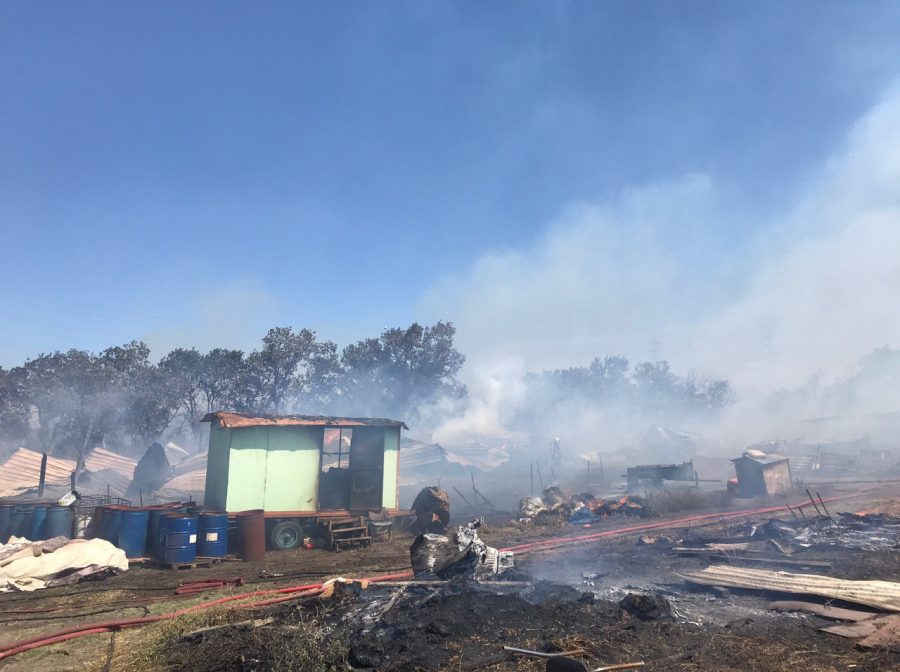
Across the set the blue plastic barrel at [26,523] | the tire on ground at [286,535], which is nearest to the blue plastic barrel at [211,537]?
the tire on ground at [286,535]

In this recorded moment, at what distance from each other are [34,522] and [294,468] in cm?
706

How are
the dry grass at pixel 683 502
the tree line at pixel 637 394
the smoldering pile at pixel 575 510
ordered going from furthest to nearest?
the tree line at pixel 637 394
the dry grass at pixel 683 502
the smoldering pile at pixel 575 510

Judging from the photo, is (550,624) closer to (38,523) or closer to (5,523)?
(38,523)

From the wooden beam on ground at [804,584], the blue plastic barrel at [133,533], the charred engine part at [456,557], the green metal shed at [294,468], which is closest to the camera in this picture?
the wooden beam on ground at [804,584]

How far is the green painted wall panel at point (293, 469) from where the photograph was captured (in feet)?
56.7

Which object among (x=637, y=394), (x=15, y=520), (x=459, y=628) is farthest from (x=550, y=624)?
(x=637, y=394)

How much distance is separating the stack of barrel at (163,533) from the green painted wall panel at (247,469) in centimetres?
225

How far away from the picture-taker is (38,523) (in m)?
14.5

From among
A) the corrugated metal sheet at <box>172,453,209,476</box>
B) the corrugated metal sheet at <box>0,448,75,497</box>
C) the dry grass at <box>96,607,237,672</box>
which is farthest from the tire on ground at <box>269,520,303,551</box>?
the corrugated metal sheet at <box>172,453,209,476</box>

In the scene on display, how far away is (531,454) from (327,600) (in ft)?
161

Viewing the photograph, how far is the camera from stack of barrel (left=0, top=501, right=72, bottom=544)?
47.3 ft

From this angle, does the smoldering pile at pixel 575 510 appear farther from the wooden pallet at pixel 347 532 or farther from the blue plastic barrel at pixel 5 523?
the blue plastic barrel at pixel 5 523

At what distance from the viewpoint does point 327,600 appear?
8508mm

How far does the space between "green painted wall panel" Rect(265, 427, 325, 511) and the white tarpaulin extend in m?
5.05
